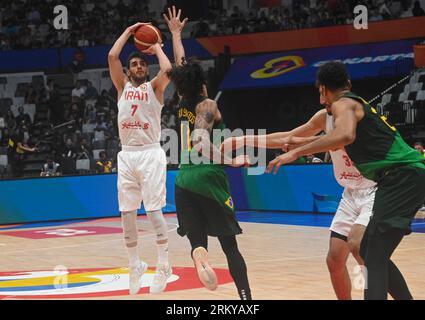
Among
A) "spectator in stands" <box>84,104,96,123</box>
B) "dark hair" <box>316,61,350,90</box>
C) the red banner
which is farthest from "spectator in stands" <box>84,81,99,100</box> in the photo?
"dark hair" <box>316,61,350,90</box>

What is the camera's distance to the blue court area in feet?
53.2

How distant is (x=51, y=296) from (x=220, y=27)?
20.2m

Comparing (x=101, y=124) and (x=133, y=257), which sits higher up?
(x=133, y=257)

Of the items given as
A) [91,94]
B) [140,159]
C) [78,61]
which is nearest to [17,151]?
[91,94]

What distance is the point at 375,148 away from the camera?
18.6 ft

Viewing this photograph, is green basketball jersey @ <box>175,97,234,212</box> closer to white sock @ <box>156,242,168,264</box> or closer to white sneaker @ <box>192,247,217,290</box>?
white sneaker @ <box>192,247,217,290</box>

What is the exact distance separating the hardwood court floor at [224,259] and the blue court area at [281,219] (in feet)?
1.71

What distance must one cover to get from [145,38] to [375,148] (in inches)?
134

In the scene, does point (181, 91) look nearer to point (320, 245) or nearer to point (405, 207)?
point (405, 207)

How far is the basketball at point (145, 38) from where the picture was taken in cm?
832

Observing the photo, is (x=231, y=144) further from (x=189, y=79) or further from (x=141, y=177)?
(x=141, y=177)

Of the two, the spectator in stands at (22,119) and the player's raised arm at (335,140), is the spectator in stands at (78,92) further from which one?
the player's raised arm at (335,140)

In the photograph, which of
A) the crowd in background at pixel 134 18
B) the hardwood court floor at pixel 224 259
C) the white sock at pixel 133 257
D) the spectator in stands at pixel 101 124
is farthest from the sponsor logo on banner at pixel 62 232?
the crowd in background at pixel 134 18
